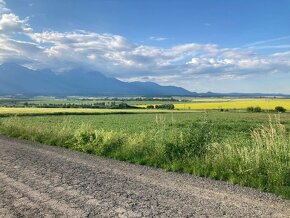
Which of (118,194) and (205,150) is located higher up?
(205,150)

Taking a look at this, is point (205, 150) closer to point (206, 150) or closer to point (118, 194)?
point (206, 150)

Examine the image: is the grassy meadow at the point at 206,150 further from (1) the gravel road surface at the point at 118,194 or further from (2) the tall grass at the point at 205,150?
(1) the gravel road surface at the point at 118,194

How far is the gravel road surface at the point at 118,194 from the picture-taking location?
650 cm

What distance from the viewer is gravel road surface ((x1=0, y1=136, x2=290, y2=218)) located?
650 centimetres

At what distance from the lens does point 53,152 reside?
13.7 m

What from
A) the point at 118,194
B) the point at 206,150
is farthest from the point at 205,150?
the point at 118,194

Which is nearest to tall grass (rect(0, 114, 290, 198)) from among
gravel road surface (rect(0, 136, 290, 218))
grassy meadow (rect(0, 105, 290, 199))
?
grassy meadow (rect(0, 105, 290, 199))

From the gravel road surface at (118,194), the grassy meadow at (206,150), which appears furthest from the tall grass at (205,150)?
the gravel road surface at (118,194)

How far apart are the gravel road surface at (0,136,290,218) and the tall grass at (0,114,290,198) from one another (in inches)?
→ 27.4

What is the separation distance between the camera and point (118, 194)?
7.65 m

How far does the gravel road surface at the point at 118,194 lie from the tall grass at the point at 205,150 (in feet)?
2.29

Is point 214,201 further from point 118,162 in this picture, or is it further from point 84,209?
point 118,162

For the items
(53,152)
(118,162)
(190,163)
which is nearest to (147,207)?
(190,163)

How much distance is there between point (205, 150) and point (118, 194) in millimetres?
4791
